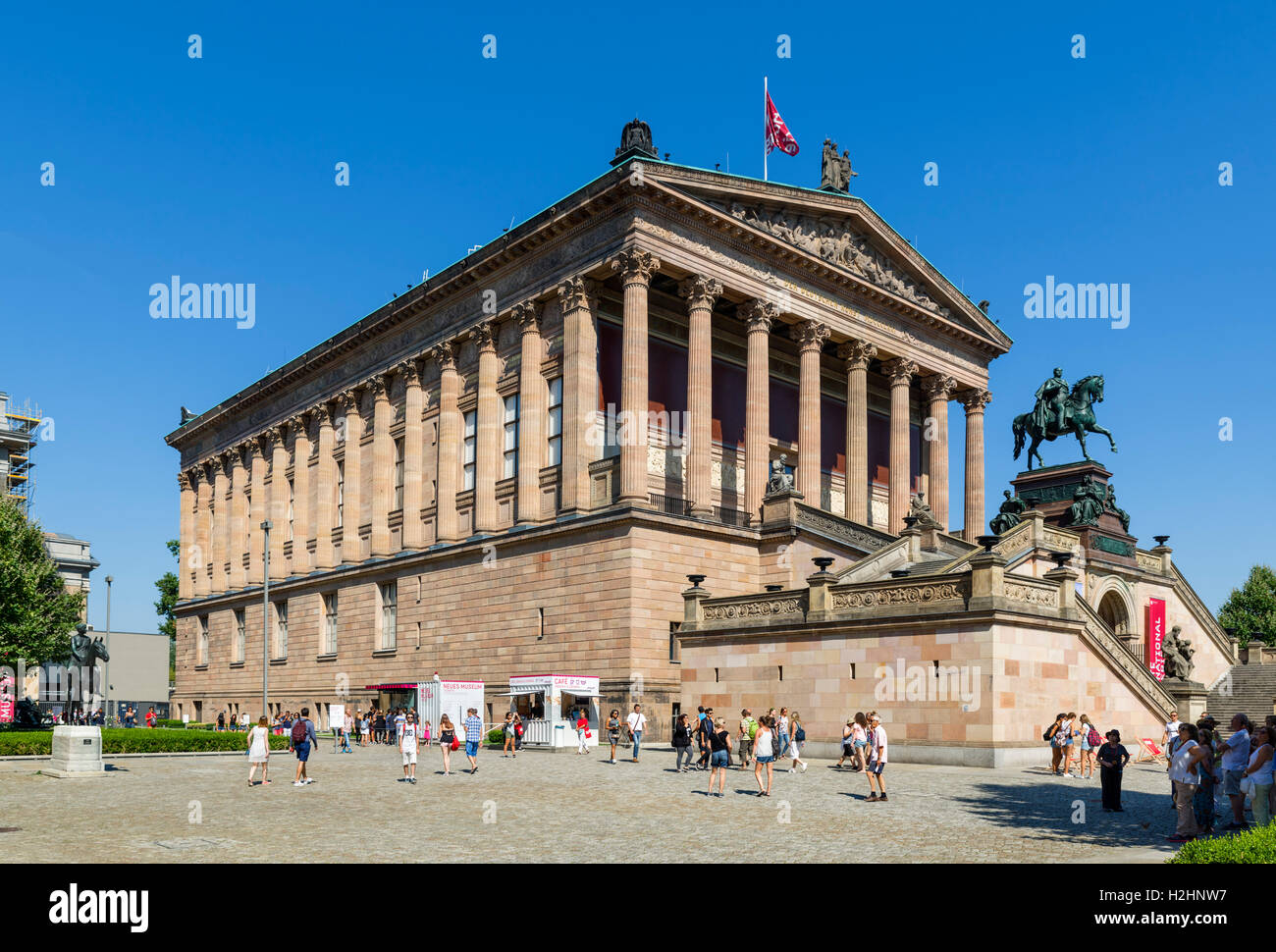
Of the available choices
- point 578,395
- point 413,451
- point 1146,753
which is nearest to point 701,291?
point 578,395

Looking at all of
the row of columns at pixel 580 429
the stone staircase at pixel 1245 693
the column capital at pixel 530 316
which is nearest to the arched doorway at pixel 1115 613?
the stone staircase at pixel 1245 693

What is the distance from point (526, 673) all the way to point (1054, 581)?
78.0 feet

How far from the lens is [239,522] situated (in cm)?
8088

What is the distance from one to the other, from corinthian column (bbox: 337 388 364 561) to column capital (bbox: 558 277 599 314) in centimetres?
2203

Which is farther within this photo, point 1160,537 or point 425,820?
point 1160,537

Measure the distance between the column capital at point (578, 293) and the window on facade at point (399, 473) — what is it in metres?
18.0

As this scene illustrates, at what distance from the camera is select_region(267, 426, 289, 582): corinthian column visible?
74562mm

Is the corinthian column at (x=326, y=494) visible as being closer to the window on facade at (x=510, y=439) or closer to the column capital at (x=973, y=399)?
the window on facade at (x=510, y=439)

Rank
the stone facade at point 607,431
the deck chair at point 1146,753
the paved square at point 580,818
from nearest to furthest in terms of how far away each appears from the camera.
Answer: the paved square at point 580,818 < the deck chair at point 1146,753 < the stone facade at point 607,431

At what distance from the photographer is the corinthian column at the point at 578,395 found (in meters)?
47.4

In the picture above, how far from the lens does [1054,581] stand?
34.0m
